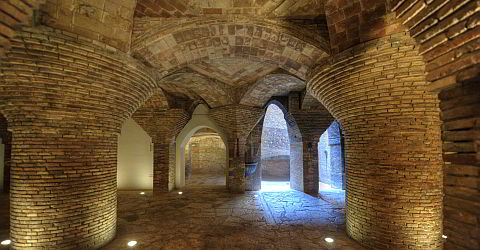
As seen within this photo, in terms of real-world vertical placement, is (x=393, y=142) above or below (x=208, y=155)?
above

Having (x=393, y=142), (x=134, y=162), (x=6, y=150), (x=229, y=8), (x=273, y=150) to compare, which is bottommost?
(x=134, y=162)

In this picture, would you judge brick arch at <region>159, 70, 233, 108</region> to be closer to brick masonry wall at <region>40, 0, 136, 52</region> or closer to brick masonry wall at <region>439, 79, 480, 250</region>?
brick masonry wall at <region>40, 0, 136, 52</region>

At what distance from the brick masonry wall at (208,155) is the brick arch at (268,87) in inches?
307

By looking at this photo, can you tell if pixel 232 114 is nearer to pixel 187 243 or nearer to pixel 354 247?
pixel 187 243

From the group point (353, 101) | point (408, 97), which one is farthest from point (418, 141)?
point (353, 101)

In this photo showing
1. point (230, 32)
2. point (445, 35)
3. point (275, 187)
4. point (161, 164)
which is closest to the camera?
point (445, 35)

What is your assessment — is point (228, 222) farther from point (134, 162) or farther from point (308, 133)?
point (134, 162)

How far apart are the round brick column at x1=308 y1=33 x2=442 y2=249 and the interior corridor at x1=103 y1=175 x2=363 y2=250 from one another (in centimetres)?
86

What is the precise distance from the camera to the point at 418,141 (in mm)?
3900

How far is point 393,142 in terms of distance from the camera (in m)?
3.99

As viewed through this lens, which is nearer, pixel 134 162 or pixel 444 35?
pixel 444 35

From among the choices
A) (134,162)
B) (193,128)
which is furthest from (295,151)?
(134,162)

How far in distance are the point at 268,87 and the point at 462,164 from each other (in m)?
6.24

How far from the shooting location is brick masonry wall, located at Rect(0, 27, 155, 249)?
334 centimetres
